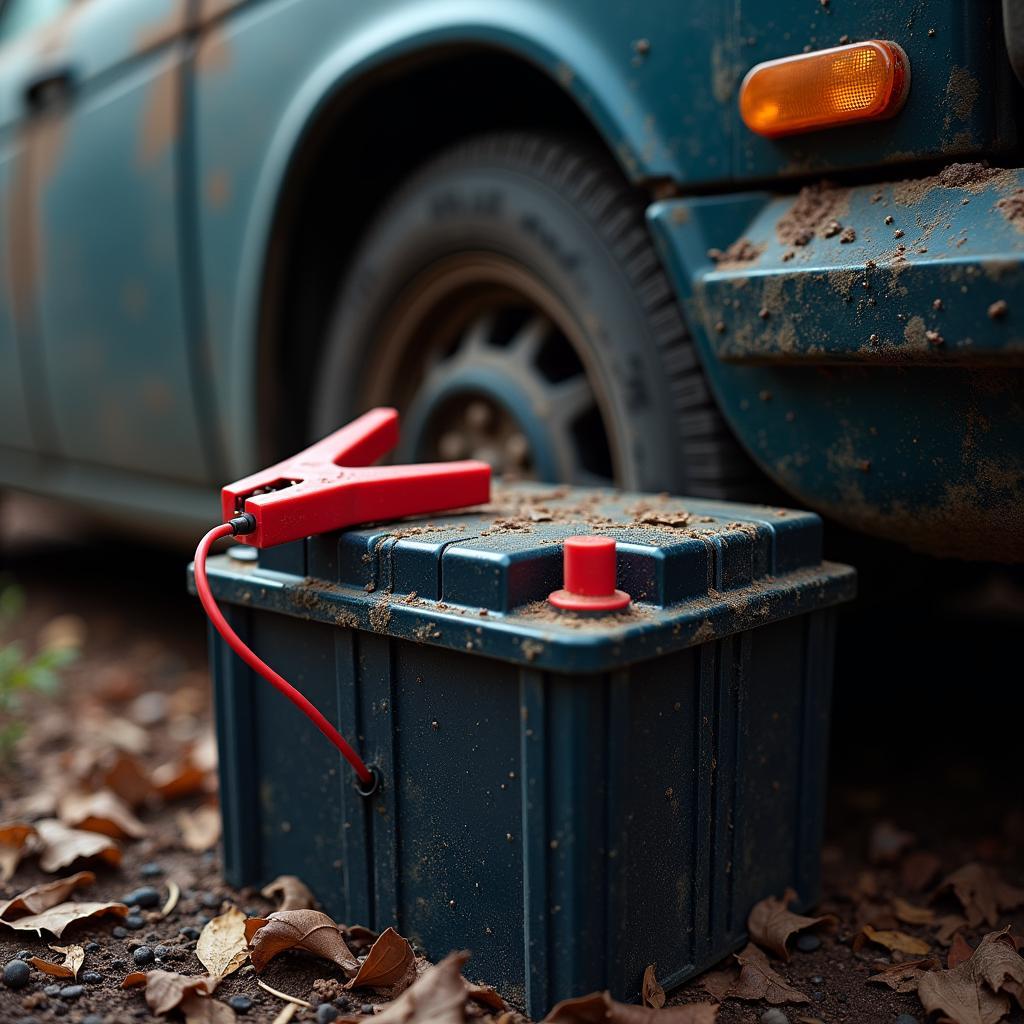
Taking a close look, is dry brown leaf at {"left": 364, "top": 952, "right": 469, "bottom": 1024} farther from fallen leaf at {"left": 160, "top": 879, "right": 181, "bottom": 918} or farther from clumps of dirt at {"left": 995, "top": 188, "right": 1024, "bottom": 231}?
clumps of dirt at {"left": 995, "top": 188, "right": 1024, "bottom": 231}

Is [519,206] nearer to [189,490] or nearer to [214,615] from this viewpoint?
[214,615]

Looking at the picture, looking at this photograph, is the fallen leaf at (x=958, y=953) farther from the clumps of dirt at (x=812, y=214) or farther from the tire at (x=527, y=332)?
the clumps of dirt at (x=812, y=214)

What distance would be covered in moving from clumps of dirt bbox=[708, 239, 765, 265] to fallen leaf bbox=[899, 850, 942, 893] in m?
0.87

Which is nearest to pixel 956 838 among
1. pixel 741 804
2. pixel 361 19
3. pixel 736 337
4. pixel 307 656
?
pixel 741 804

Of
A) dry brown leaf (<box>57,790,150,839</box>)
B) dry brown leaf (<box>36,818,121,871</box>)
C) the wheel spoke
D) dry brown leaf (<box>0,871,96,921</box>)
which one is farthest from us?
the wheel spoke

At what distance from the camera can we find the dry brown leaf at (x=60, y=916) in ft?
4.41

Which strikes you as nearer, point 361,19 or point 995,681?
point 361,19

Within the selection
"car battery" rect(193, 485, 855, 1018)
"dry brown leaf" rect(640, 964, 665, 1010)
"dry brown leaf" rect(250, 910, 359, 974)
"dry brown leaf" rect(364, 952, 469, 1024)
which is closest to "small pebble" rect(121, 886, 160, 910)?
"car battery" rect(193, 485, 855, 1018)

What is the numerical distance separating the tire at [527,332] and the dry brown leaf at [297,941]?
71 cm

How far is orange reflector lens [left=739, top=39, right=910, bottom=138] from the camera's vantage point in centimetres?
120

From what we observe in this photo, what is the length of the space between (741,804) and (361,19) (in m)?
1.30

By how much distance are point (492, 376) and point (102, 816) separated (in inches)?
34.4

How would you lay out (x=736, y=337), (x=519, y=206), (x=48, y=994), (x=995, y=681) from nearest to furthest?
(x=48, y=994)
(x=736, y=337)
(x=519, y=206)
(x=995, y=681)

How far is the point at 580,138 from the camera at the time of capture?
5.63 ft
